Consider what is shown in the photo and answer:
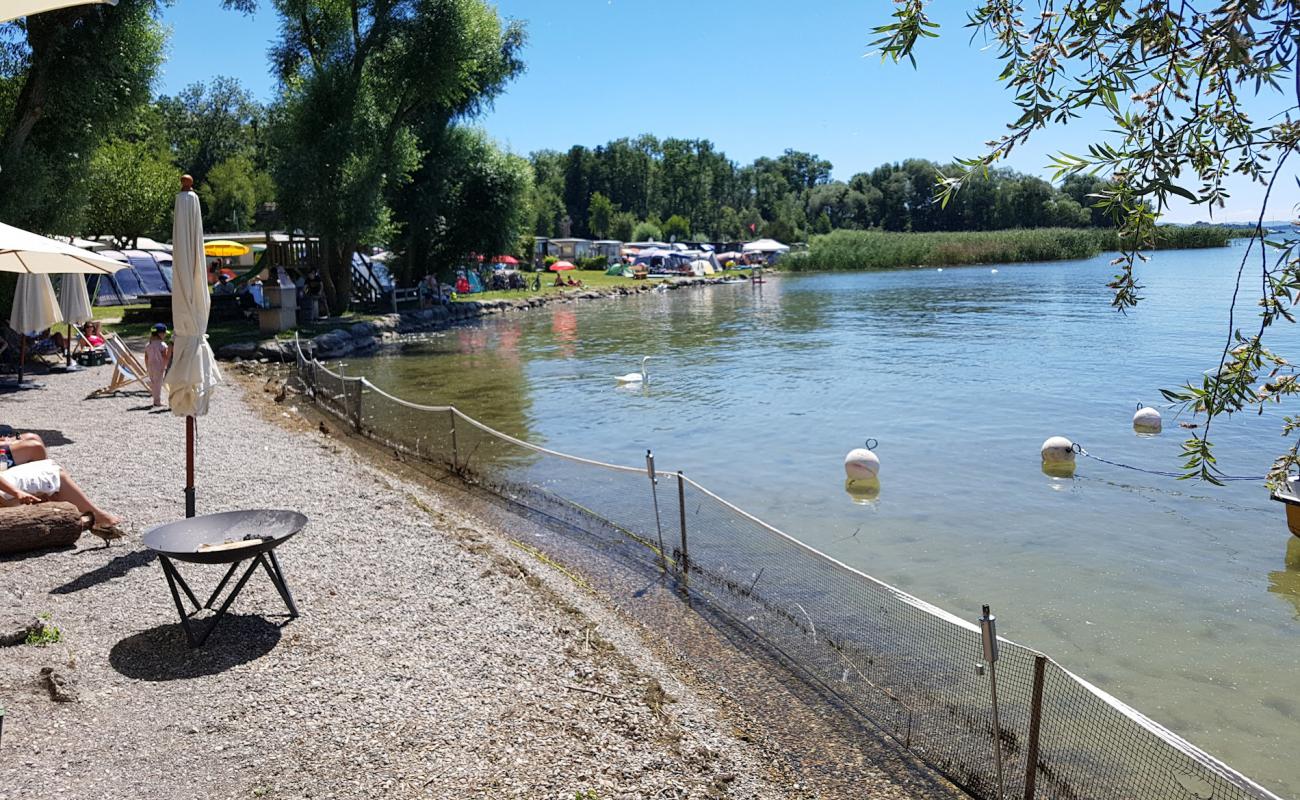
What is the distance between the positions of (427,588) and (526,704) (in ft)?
7.69

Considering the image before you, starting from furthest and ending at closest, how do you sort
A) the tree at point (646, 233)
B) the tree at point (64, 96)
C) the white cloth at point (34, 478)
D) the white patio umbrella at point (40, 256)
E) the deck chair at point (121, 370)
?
1. the tree at point (646, 233)
2. the tree at point (64, 96)
3. the deck chair at point (121, 370)
4. the white patio umbrella at point (40, 256)
5. the white cloth at point (34, 478)

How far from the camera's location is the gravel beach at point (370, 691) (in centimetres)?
488

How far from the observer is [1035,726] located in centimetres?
495

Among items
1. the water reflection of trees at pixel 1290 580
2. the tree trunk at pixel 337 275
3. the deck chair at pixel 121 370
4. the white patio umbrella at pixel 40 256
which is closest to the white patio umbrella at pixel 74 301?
the deck chair at pixel 121 370

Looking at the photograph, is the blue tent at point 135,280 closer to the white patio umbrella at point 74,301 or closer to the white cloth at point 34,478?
the white patio umbrella at point 74,301

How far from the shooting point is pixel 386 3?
32.4m

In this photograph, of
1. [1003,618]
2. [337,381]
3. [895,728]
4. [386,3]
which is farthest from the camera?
[386,3]

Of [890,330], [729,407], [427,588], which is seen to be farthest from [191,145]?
[427,588]

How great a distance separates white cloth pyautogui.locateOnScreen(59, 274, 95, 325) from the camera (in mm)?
18547

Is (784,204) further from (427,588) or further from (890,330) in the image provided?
(427,588)

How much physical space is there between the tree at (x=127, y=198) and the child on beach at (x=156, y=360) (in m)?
24.2

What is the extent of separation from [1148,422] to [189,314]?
15367mm

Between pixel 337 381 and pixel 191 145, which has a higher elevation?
pixel 191 145

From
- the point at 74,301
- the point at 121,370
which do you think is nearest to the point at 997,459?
the point at 121,370
